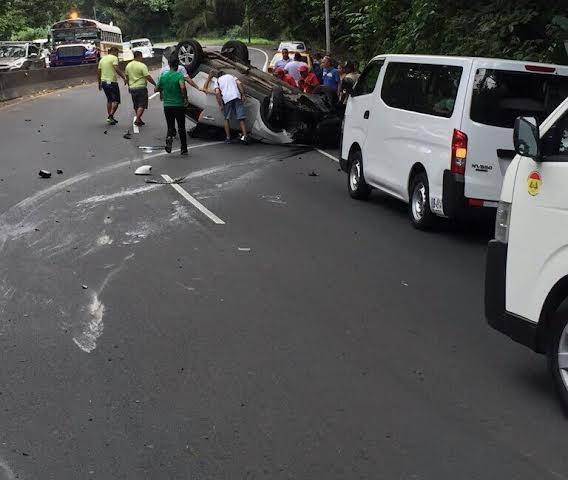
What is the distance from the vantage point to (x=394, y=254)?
10.4 meters

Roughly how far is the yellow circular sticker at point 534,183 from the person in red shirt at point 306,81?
18304mm

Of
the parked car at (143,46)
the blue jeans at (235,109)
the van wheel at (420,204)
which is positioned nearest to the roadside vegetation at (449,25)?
the van wheel at (420,204)

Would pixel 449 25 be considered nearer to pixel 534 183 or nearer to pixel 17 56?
pixel 534 183

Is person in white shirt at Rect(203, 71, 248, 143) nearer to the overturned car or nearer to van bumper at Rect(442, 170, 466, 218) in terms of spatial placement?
the overturned car

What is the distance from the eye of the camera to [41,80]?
3497 cm

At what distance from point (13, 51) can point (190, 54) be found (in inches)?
884

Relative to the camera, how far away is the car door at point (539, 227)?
220 inches

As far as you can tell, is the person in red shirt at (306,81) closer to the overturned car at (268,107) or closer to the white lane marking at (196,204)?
the overturned car at (268,107)

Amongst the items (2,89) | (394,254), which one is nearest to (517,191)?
(394,254)

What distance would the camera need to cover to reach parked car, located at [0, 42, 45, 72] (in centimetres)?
3938

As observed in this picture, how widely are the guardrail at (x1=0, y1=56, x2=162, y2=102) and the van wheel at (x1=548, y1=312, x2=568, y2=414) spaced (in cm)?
2698

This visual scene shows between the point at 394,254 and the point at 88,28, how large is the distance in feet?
136

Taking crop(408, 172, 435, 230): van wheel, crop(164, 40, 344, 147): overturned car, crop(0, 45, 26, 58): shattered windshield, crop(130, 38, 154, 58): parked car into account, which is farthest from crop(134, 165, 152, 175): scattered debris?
crop(130, 38, 154, 58): parked car

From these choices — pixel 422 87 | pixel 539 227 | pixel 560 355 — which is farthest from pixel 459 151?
pixel 560 355
